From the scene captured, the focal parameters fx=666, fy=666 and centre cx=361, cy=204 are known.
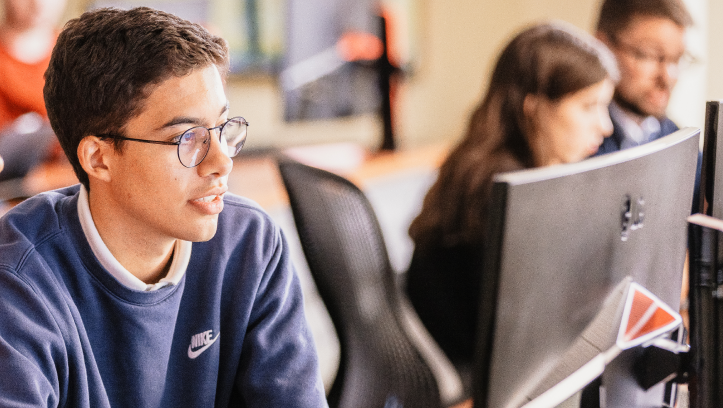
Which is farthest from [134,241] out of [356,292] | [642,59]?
[642,59]

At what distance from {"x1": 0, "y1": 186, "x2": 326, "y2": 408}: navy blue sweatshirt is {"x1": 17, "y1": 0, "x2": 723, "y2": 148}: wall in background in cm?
244

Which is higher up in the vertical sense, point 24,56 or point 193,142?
point 24,56

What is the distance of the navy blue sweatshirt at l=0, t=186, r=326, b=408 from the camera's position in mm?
739

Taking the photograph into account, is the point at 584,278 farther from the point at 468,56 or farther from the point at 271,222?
the point at 468,56

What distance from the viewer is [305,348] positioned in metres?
0.95

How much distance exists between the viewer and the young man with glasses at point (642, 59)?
1.71 meters

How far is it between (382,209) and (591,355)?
2.17 metres

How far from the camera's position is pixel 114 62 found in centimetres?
79

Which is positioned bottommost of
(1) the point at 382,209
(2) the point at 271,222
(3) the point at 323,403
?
(1) the point at 382,209

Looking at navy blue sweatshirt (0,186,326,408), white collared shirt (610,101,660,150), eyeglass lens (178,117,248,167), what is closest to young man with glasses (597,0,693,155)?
white collared shirt (610,101,660,150)

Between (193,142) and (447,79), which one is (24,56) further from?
(447,79)

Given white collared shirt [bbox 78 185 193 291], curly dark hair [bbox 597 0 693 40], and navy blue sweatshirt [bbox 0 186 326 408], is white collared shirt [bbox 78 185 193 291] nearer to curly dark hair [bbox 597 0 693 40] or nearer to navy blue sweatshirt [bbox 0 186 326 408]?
navy blue sweatshirt [bbox 0 186 326 408]

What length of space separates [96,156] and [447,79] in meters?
3.70

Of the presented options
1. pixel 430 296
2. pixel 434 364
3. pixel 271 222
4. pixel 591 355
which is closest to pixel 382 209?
pixel 430 296
